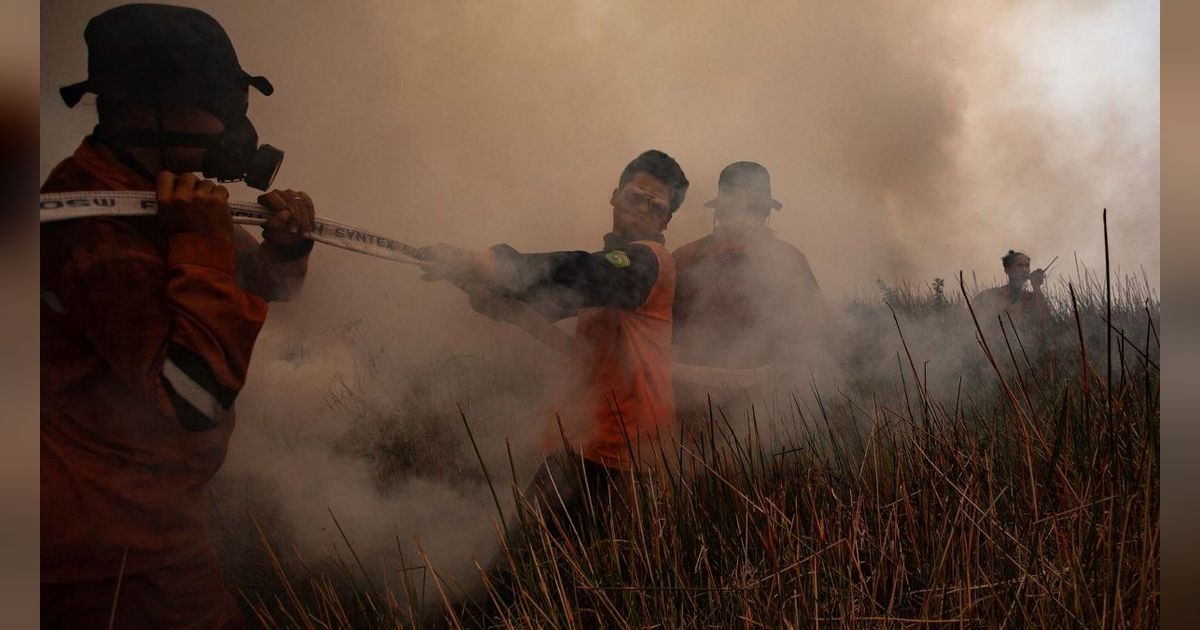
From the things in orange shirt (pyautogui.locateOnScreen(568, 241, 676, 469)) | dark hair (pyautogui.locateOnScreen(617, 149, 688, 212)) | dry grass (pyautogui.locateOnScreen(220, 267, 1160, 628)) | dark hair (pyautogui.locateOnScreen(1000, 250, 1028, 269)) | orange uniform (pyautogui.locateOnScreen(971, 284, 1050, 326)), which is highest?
dark hair (pyautogui.locateOnScreen(617, 149, 688, 212))

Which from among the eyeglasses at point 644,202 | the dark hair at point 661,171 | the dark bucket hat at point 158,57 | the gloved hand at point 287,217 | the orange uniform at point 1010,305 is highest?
the dark bucket hat at point 158,57

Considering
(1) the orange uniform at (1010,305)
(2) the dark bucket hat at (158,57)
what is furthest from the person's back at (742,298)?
(2) the dark bucket hat at (158,57)

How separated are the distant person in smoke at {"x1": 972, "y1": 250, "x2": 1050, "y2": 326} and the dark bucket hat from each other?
1.66 meters

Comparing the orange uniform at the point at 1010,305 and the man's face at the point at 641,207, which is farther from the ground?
the man's face at the point at 641,207

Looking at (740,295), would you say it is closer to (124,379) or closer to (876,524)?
(876,524)

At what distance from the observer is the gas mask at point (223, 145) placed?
5.05 feet

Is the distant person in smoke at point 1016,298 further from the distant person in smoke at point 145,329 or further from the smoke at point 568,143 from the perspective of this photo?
the distant person in smoke at point 145,329

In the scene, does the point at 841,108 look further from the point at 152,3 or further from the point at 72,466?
the point at 72,466

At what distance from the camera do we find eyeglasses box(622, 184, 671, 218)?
1752 mm

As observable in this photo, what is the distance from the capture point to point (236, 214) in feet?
5.15

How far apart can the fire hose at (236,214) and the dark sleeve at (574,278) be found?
182 millimetres

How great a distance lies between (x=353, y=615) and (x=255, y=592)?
0.60 feet

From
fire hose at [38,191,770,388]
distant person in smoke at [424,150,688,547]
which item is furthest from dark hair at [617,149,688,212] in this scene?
fire hose at [38,191,770,388]

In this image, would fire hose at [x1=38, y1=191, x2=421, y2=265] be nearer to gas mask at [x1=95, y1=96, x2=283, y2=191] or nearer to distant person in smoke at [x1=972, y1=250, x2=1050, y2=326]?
gas mask at [x1=95, y1=96, x2=283, y2=191]
